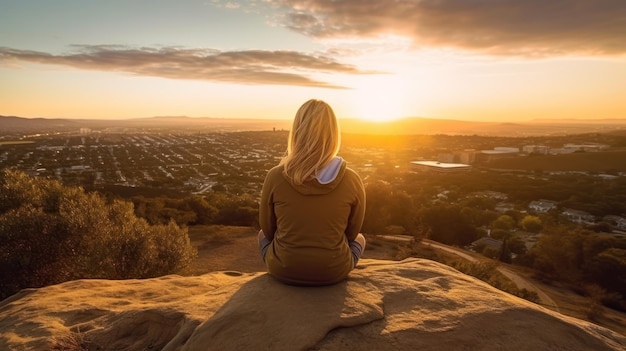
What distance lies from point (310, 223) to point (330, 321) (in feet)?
3.05

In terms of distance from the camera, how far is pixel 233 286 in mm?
4859

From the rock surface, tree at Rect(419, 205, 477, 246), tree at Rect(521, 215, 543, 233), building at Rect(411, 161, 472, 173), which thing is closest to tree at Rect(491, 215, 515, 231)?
tree at Rect(521, 215, 543, 233)

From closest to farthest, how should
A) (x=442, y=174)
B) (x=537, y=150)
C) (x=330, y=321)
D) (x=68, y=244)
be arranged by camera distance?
(x=330, y=321), (x=68, y=244), (x=442, y=174), (x=537, y=150)

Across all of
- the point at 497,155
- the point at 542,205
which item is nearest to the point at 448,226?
the point at 542,205

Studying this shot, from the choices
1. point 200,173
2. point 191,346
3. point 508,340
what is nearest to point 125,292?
point 191,346

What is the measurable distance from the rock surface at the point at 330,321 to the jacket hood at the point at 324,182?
1.07m

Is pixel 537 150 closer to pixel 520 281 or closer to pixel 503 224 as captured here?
pixel 503 224

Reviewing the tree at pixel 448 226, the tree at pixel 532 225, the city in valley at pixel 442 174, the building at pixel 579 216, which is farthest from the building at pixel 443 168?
the tree at pixel 448 226

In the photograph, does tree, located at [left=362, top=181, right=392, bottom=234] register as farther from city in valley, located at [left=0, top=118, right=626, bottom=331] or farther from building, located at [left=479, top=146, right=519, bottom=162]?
building, located at [left=479, top=146, right=519, bottom=162]

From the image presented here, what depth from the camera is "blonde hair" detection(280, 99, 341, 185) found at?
370cm

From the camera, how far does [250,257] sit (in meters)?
18.7

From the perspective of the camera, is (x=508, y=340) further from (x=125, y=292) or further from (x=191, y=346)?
(x=125, y=292)

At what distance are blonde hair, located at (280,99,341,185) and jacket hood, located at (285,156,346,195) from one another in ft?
0.16

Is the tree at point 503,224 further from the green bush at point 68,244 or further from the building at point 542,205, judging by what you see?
the green bush at point 68,244
